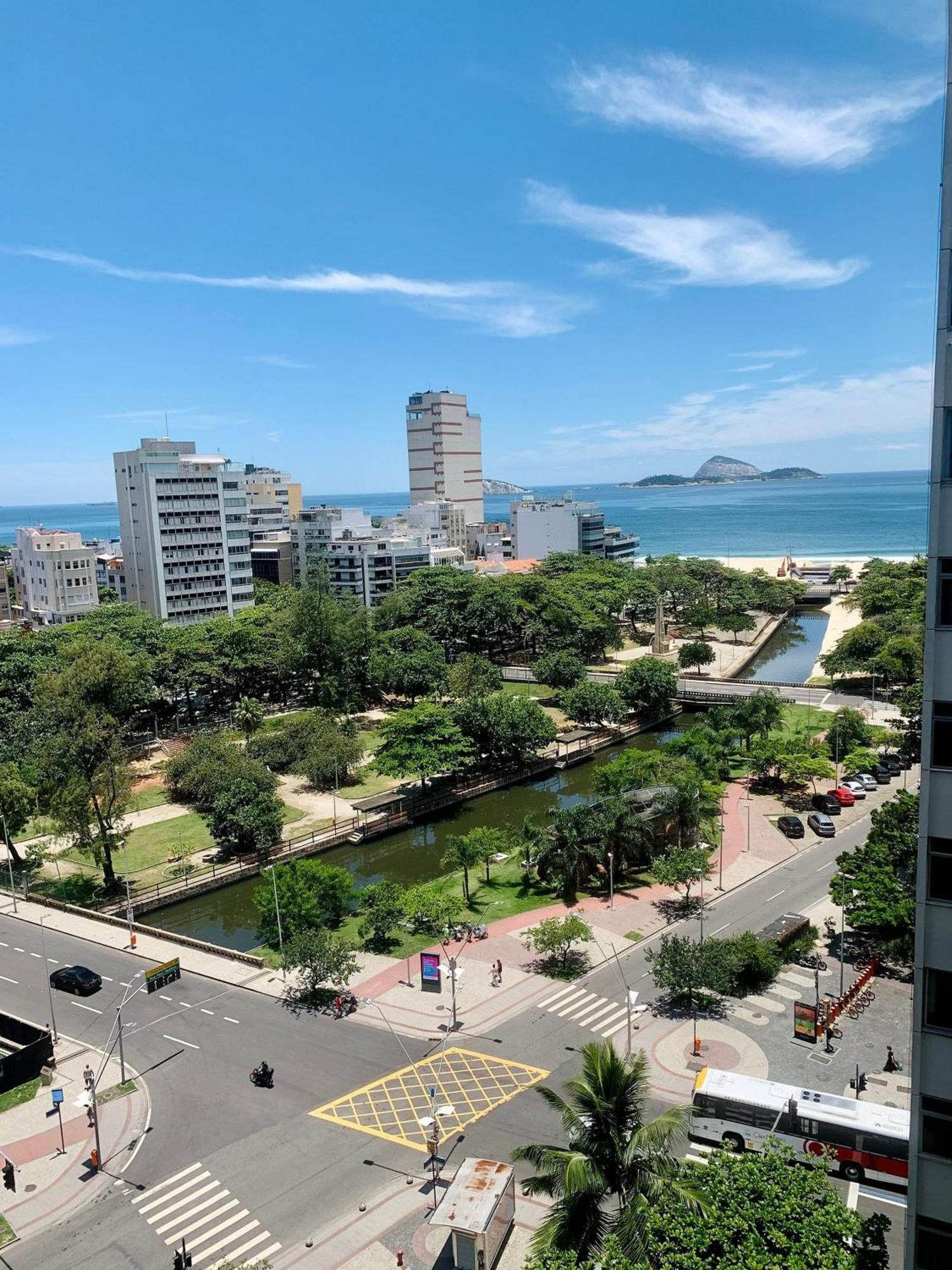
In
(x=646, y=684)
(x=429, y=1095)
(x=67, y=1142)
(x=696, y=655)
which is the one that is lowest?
(x=67, y=1142)

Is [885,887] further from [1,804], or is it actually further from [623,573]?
[623,573]

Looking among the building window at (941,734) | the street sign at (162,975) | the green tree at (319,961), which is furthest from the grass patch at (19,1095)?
the building window at (941,734)

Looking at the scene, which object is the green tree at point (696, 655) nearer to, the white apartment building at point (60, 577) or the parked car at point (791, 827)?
the parked car at point (791, 827)

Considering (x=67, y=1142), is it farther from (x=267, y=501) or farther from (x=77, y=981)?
(x=267, y=501)

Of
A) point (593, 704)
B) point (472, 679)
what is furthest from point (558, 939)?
point (472, 679)

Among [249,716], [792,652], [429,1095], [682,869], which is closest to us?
[429,1095]

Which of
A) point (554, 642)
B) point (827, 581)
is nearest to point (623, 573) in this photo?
point (554, 642)

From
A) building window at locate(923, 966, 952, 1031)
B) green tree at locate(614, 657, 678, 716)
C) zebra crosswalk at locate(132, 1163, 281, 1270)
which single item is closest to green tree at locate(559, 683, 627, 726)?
green tree at locate(614, 657, 678, 716)
